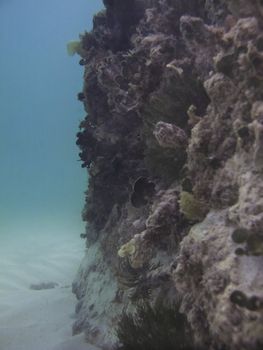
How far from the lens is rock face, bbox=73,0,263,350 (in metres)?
2.95

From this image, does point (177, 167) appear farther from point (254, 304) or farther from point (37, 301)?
point (37, 301)

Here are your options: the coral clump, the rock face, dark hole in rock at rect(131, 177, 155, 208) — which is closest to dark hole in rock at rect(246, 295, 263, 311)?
the rock face

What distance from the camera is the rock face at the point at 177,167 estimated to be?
2947 mm

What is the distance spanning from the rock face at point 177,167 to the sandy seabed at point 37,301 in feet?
1.29

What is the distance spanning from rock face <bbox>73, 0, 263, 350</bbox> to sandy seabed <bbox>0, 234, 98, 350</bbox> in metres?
0.39

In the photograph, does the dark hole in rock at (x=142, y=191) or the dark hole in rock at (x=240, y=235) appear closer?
the dark hole in rock at (x=240, y=235)

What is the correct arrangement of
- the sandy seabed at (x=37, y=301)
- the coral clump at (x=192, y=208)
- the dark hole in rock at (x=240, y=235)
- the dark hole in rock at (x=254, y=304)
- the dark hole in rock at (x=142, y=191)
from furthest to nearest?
1. the sandy seabed at (x=37, y=301)
2. the dark hole in rock at (x=142, y=191)
3. the coral clump at (x=192, y=208)
4. the dark hole in rock at (x=240, y=235)
5. the dark hole in rock at (x=254, y=304)

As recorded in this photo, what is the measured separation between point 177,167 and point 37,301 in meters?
4.84

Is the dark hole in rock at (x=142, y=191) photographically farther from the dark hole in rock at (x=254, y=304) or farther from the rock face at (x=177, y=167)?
the dark hole in rock at (x=254, y=304)

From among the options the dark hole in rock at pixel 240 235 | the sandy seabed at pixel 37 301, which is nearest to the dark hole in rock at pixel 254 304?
the dark hole in rock at pixel 240 235

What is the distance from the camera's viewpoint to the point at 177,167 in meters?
4.82

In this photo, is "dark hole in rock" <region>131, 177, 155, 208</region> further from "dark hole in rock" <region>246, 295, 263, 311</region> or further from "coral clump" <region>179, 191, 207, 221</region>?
"dark hole in rock" <region>246, 295, 263, 311</region>

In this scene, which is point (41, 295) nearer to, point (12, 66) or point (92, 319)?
point (92, 319)

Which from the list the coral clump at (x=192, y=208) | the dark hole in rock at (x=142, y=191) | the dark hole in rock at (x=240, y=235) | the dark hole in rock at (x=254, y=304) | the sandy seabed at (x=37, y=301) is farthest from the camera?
the sandy seabed at (x=37, y=301)
